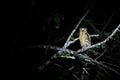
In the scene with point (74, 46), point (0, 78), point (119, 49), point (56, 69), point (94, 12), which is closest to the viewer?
point (0, 78)

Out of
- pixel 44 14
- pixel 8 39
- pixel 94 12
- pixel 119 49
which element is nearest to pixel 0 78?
pixel 8 39

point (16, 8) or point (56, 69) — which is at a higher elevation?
point (16, 8)

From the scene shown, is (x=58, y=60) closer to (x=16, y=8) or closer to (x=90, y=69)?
(x=90, y=69)

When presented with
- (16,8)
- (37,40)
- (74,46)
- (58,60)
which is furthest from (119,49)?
(16,8)

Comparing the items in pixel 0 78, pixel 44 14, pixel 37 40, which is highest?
pixel 44 14

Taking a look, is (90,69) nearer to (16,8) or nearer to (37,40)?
(37,40)

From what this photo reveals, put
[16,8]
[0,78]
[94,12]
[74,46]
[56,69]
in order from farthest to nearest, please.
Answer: [94,12] < [74,46] < [56,69] < [16,8] < [0,78]

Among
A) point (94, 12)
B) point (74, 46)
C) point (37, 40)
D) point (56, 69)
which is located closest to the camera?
point (56, 69)

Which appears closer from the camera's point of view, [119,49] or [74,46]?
[119,49]

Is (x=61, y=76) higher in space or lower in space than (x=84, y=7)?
lower
